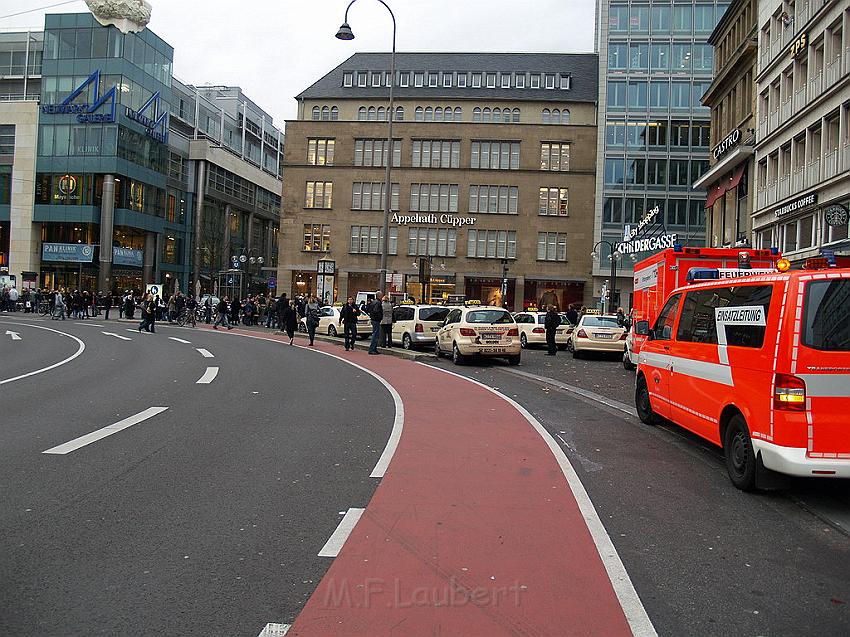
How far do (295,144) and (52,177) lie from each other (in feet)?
67.6

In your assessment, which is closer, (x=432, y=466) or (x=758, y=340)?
(x=758, y=340)

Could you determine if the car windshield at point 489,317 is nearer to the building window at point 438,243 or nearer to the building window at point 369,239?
the building window at point 438,243

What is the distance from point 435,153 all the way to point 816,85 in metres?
42.1

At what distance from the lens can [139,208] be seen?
2650 inches

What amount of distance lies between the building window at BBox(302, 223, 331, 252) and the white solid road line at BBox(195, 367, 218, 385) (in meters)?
52.5

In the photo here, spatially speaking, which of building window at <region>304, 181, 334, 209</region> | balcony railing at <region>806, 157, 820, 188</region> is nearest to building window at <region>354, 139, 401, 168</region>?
building window at <region>304, 181, 334, 209</region>

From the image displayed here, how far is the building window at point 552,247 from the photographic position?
219 ft

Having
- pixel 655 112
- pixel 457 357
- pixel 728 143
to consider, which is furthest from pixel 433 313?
pixel 655 112

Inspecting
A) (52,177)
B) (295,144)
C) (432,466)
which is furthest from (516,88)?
(432,466)

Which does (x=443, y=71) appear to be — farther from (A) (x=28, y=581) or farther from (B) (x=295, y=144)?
(A) (x=28, y=581)

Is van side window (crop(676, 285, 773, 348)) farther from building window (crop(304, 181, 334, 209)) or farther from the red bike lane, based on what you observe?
building window (crop(304, 181, 334, 209))

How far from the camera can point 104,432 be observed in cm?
895

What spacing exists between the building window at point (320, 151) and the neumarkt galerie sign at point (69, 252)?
67.0ft

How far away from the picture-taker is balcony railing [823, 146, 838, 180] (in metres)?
27.0
